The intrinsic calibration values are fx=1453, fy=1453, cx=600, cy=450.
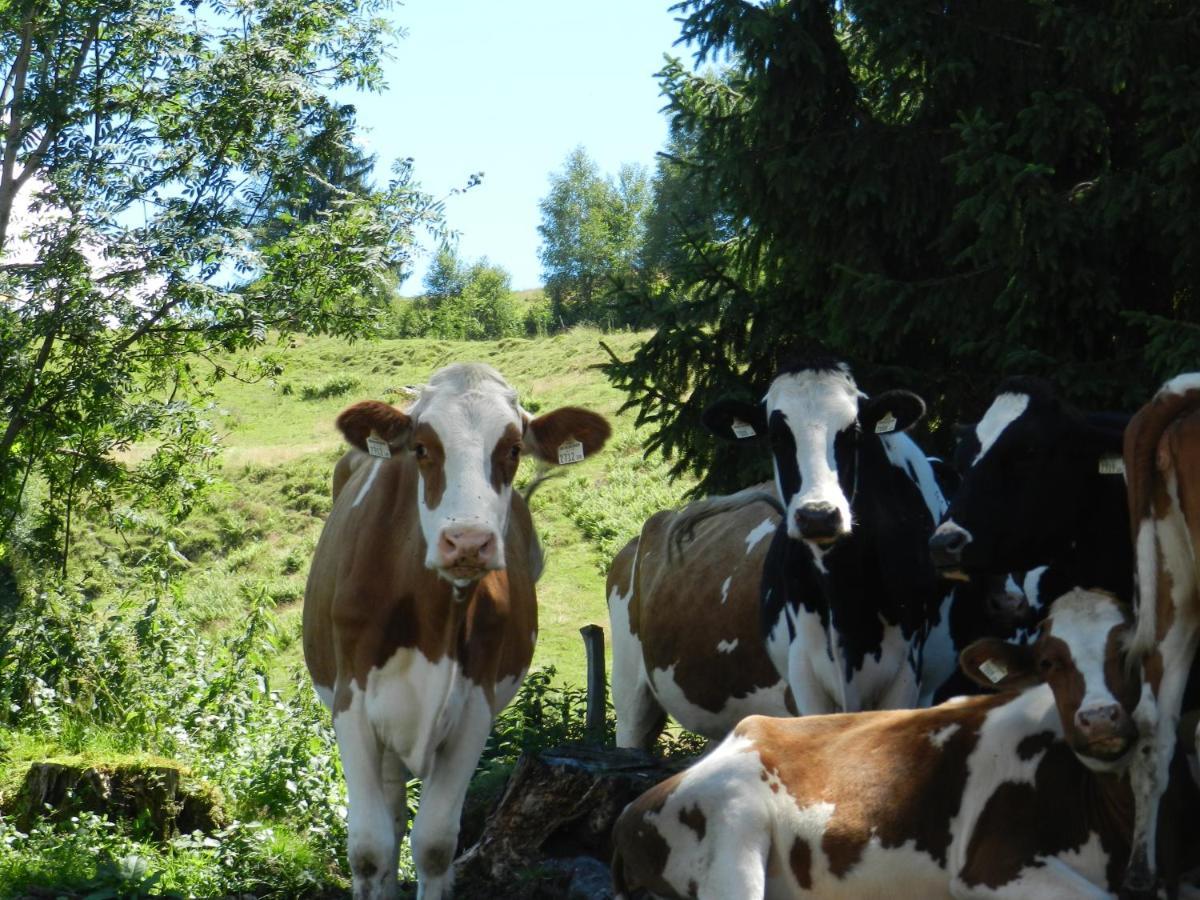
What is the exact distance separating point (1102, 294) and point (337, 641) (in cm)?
594

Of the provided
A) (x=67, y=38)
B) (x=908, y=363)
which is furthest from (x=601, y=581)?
(x=908, y=363)

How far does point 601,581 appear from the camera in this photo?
1050 inches

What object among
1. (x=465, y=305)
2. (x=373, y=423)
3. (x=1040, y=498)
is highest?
(x=465, y=305)

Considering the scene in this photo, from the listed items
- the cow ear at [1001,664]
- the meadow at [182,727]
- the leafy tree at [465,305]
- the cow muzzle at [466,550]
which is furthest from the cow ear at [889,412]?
the leafy tree at [465,305]

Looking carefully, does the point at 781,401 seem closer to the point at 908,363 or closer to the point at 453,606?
the point at 453,606

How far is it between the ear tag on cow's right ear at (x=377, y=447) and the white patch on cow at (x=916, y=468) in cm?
235

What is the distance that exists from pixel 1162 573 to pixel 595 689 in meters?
7.28

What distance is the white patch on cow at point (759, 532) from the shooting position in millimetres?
9117

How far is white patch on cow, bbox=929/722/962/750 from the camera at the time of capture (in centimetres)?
504

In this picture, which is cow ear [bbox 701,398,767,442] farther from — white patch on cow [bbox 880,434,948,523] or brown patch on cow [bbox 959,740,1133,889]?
brown patch on cow [bbox 959,740,1133,889]

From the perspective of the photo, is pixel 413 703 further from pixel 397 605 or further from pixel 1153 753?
pixel 1153 753

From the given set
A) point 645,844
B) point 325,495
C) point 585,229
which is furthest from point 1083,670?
point 585,229

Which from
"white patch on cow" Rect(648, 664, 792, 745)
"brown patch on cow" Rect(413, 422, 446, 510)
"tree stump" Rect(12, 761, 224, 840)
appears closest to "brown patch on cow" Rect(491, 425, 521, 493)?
"brown patch on cow" Rect(413, 422, 446, 510)

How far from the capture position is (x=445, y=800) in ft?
20.9
